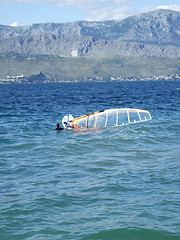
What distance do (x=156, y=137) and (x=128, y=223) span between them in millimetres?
16869

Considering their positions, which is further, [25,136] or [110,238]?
[25,136]

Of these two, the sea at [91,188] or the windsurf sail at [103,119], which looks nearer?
the sea at [91,188]

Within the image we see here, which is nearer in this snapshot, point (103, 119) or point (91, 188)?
point (91, 188)

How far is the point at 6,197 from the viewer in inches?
547

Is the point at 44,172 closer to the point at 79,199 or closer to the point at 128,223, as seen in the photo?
the point at 79,199

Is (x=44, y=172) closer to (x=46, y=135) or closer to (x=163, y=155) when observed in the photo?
(x=163, y=155)

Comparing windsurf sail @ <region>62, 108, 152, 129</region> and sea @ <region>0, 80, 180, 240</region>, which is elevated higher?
windsurf sail @ <region>62, 108, 152, 129</region>

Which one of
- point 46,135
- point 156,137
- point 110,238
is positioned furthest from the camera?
point 46,135

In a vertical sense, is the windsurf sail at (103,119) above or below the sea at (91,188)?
above

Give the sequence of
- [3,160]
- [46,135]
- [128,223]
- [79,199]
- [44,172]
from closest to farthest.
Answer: [128,223] → [79,199] → [44,172] → [3,160] → [46,135]

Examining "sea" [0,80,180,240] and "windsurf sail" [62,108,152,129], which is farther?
"windsurf sail" [62,108,152,129]

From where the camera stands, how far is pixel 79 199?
13531mm

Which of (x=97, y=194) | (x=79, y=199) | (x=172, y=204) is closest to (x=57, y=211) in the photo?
(x=79, y=199)

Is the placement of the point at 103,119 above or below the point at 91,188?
above
